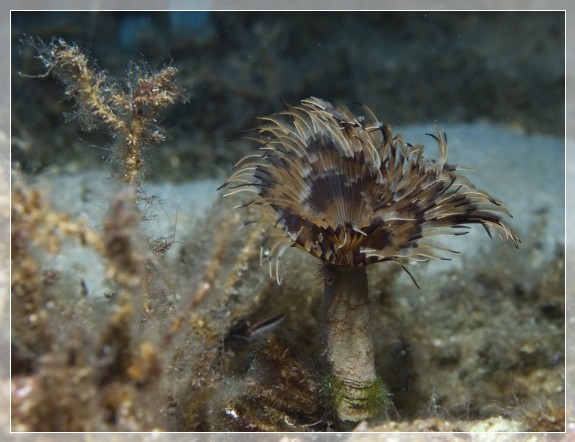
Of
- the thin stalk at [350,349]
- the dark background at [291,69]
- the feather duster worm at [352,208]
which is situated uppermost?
the dark background at [291,69]

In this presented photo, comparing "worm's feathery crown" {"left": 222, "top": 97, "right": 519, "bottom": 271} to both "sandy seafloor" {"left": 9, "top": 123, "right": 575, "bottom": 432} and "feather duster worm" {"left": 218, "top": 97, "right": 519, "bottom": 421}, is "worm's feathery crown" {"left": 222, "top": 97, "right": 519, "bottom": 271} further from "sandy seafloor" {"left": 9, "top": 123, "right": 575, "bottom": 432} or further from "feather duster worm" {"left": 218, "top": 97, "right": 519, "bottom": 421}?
"sandy seafloor" {"left": 9, "top": 123, "right": 575, "bottom": 432}

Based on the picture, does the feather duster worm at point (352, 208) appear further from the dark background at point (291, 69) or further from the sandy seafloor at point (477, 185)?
the dark background at point (291, 69)

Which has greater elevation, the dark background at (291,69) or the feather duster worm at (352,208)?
the dark background at (291,69)

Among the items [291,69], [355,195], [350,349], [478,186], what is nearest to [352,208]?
[355,195]

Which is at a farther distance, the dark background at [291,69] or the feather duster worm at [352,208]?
the dark background at [291,69]

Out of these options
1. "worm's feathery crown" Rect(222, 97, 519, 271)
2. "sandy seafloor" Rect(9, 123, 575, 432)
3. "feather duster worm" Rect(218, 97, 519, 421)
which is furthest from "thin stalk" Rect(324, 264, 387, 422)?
"sandy seafloor" Rect(9, 123, 575, 432)

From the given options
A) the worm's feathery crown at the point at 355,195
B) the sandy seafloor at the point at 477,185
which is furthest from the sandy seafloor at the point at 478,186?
the worm's feathery crown at the point at 355,195

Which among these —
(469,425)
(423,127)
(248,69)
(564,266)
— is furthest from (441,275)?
(248,69)
